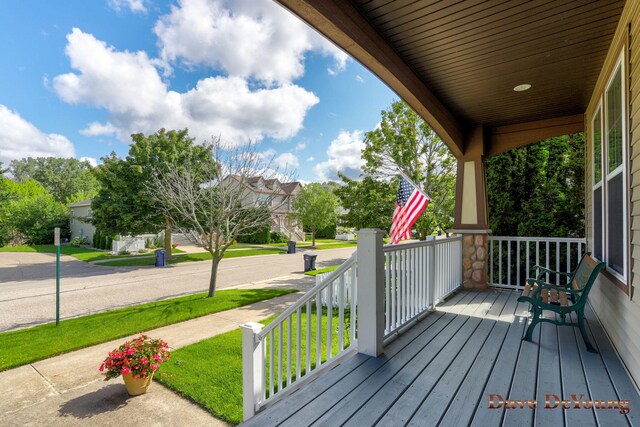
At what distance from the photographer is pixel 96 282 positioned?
10.5 m

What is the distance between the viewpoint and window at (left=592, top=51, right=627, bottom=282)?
264 cm

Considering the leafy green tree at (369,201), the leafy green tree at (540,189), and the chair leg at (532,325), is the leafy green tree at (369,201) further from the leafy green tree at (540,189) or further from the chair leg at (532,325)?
the chair leg at (532,325)

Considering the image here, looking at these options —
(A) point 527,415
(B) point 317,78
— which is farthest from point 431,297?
(B) point 317,78

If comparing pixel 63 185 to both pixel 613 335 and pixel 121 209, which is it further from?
pixel 613 335

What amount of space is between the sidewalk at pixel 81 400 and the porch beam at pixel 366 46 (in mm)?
3594

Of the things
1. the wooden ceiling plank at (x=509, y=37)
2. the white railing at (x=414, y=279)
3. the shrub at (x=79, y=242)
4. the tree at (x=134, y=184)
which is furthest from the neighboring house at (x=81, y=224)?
the wooden ceiling plank at (x=509, y=37)

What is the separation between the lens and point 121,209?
14703 millimetres

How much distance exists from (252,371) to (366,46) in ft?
9.61

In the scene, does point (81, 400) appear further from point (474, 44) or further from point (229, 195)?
point (229, 195)

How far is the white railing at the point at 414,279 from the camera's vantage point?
297cm

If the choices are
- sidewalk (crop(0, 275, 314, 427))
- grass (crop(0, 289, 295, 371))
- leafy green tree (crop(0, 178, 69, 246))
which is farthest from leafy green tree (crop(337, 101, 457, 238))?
leafy green tree (crop(0, 178, 69, 246))

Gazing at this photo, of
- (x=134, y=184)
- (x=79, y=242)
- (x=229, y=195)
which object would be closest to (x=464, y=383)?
(x=229, y=195)

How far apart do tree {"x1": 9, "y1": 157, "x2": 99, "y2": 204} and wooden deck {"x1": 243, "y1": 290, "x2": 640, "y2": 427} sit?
49.3 meters

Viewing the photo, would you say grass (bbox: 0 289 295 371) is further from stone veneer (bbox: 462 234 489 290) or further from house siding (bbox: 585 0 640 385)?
house siding (bbox: 585 0 640 385)
